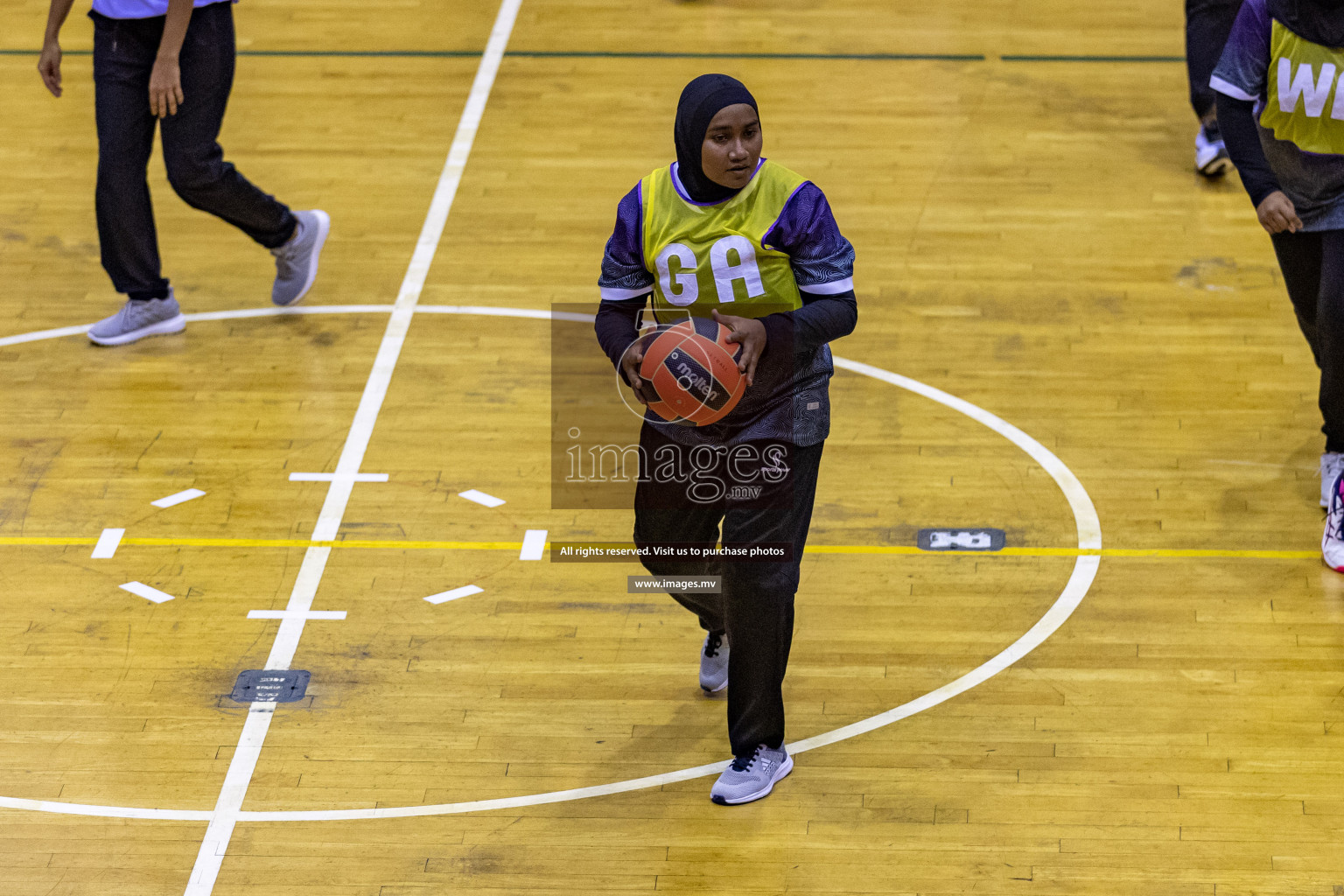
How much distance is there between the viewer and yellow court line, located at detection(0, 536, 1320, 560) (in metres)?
4.97

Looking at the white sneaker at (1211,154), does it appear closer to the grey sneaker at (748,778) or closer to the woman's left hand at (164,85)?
the grey sneaker at (748,778)

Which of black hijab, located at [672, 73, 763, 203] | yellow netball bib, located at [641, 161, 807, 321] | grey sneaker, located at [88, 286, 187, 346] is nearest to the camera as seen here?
black hijab, located at [672, 73, 763, 203]

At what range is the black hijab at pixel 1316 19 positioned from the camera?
15.2 ft

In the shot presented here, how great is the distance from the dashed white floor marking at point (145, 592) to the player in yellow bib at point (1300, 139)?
11.4 ft

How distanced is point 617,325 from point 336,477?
1.89m

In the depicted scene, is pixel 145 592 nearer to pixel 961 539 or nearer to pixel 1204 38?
pixel 961 539

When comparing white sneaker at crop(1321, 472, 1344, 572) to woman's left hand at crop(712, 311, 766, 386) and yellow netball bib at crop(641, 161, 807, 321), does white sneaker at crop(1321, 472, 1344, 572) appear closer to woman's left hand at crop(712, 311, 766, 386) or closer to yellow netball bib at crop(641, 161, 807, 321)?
yellow netball bib at crop(641, 161, 807, 321)

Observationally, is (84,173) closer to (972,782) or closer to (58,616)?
(58,616)

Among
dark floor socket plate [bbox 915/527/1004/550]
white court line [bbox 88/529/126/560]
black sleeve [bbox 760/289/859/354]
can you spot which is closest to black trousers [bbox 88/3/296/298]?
white court line [bbox 88/529/126/560]

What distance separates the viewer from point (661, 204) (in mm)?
3727

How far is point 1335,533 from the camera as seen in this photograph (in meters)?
4.91

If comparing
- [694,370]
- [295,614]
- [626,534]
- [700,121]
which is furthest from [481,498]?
[700,121]

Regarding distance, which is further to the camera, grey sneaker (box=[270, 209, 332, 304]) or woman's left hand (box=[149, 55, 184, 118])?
grey sneaker (box=[270, 209, 332, 304])

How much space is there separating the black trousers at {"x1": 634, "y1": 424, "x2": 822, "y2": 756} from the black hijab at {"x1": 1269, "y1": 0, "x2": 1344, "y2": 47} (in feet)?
6.95
